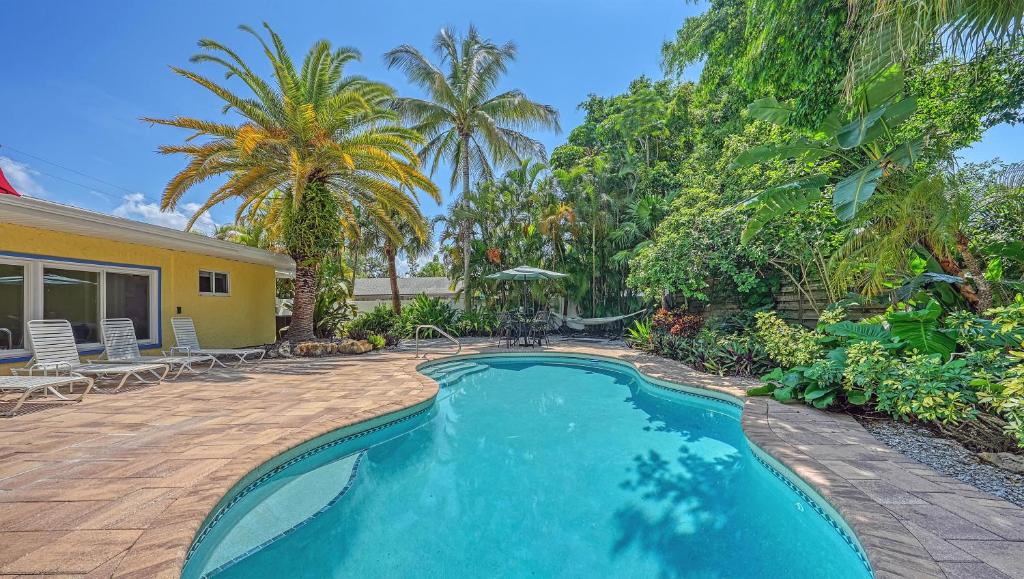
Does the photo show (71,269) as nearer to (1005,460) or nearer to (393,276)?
(393,276)

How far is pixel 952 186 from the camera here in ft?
15.4

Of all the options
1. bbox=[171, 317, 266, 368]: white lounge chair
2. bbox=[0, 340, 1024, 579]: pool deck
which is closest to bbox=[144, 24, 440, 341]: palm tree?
bbox=[171, 317, 266, 368]: white lounge chair

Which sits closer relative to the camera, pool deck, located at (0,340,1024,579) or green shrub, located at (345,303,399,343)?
pool deck, located at (0,340,1024,579)

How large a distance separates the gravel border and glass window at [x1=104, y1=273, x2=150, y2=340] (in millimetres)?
12337

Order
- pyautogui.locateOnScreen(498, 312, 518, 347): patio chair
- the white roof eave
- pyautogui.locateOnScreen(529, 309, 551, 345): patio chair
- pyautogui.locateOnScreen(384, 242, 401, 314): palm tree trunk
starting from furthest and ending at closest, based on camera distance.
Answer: pyautogui.locateOnScreen(384, 242, 401, 314): palm tree trunk → pyautogui.locateOnScreen(529, 309, 551, 345): patio chair → pyautogui.locateOnScreen(498, 312, 518, 347): patio chair → the white roof eave

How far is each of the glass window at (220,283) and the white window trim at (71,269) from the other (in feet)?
5.12

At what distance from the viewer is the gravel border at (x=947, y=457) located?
3023mm

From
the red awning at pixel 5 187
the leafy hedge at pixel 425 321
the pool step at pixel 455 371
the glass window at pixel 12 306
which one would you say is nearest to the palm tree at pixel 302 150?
the red awning at pixel 5 187

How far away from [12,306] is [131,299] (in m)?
1.83

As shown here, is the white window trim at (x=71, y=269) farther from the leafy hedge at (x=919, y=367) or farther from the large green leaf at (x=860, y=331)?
the large green leaf at (x=860, y=331)

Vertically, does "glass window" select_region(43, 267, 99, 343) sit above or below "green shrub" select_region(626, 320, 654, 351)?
above

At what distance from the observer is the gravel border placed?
9.92ft

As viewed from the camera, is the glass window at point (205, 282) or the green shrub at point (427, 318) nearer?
the glass window at point (205, 282)

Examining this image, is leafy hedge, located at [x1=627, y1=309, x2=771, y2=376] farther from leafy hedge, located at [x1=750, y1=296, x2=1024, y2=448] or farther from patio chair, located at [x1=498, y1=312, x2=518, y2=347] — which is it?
patio chair, located at [x1=498, y1=312, x2=518, y2=347]
